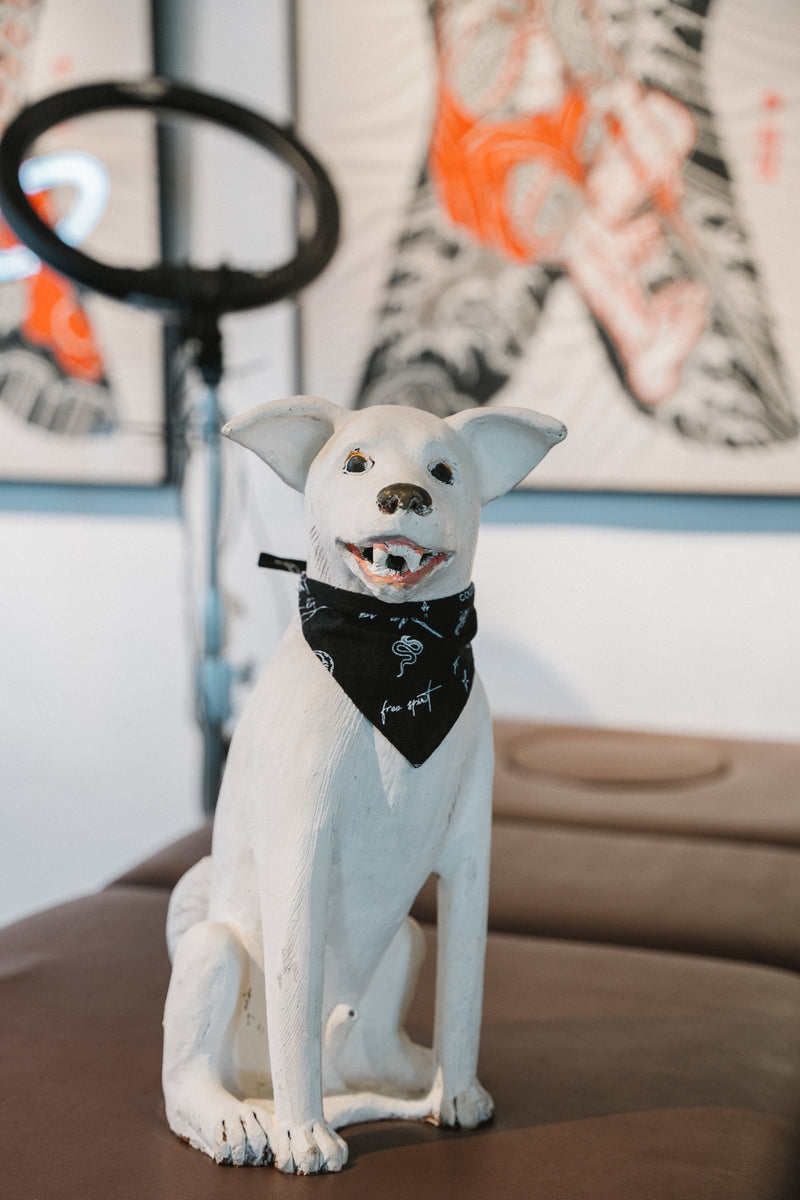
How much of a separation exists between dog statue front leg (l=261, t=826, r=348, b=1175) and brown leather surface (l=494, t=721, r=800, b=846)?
0.76 meters

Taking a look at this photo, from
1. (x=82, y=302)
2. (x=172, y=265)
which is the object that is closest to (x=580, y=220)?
(x=172, y=265)

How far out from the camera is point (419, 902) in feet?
3.67

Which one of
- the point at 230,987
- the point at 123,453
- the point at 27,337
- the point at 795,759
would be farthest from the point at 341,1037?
the point at 27,337

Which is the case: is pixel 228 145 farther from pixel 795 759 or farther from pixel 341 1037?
pixel 341 1037

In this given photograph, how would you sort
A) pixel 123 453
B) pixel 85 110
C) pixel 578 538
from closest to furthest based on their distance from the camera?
1. pixel 85 110
2. pixel 578 538
3. pixel 123 453

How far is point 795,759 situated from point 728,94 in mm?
1058

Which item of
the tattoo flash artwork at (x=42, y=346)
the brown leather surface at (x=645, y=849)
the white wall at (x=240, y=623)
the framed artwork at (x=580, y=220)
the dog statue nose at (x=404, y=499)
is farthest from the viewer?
the tattoo flash artwork at (x=42, y=346)

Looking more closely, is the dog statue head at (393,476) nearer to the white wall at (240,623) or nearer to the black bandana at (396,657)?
the black bandana at (396,657)

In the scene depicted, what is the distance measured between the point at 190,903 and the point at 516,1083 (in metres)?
0.25

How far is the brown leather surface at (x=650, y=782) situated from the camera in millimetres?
1329

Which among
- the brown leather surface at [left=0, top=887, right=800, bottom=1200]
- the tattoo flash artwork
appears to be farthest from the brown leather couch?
the tattoo flash artwork

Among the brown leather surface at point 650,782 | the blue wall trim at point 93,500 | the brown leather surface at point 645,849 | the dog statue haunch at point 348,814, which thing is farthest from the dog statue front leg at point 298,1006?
the blue wall trim at point 93,500

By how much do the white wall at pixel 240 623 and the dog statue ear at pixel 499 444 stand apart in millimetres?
1231

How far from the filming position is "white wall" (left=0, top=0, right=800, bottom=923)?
1896 millimetres
